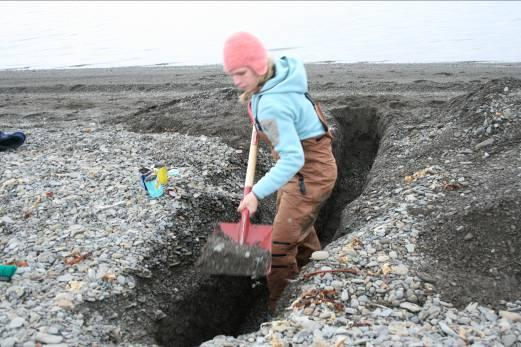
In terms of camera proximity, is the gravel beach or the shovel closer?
the gravel beach

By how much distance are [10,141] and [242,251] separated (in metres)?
4.45

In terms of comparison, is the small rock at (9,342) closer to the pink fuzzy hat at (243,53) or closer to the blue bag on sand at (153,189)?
the blue bag on sand at (153,189)

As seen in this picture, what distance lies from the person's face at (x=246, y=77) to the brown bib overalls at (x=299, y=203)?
0.64m

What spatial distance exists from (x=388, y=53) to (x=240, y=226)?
11543mm

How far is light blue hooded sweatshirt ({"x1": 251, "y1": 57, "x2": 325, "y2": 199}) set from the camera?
3.87m

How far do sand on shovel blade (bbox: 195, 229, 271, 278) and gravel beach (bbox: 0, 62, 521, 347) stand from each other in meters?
0.37

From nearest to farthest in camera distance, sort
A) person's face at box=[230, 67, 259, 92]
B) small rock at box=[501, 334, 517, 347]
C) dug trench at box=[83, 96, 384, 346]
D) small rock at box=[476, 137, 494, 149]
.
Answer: small rock at box=[501, 334, 517, 347] → person's face at box=[230, 67, 259, 92] → dug trench at box=[83, 96, 384, 346] → small rock at box=[476, 137, 494, 149]

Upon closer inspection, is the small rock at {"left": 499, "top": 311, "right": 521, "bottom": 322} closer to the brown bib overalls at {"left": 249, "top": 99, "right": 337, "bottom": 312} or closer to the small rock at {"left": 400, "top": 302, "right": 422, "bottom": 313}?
the small rock at {"left": 400, "top": 302, "right": 422, "bottom": 313}

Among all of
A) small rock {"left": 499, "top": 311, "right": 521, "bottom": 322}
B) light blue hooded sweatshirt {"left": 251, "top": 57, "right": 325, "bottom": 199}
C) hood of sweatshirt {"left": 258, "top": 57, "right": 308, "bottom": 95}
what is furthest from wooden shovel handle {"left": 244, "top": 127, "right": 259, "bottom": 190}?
small rock {"left": 499, "top": 311, "right": 521, "bottom": 322}

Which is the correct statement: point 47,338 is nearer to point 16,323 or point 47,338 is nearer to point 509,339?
point 16,323

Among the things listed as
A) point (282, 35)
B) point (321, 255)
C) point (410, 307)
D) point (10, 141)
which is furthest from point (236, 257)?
point (282, 35)

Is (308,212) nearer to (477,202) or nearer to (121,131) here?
(477,202)

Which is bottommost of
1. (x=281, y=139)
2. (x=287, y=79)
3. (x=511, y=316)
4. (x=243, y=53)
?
(x=511, y=316)

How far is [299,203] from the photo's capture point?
469 cm
